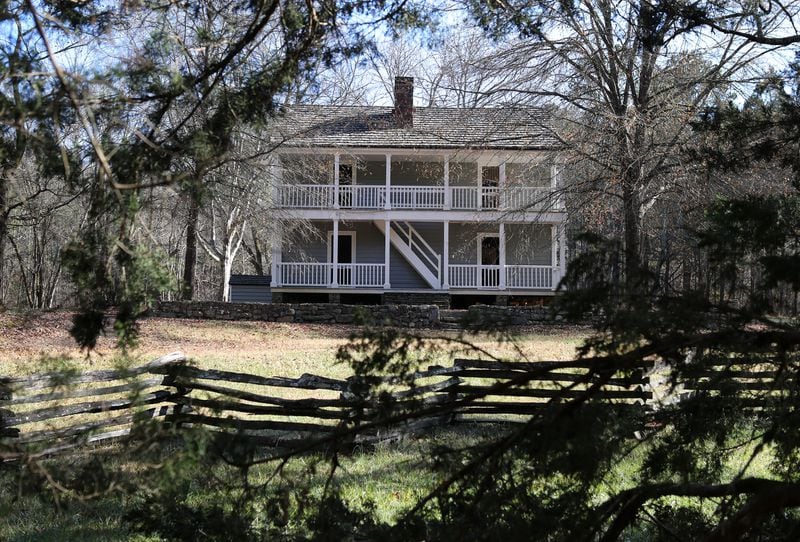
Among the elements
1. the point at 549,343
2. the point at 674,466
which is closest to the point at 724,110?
the point at 674,466

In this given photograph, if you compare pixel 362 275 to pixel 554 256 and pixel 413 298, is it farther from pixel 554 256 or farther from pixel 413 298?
pixel 554 256

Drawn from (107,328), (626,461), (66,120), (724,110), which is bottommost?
(626,461)

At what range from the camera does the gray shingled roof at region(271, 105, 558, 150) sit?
67.9 feet

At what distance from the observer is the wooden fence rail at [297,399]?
10.5 feet

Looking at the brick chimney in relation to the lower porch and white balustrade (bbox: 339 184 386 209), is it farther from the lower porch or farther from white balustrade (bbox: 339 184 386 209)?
the lower porch

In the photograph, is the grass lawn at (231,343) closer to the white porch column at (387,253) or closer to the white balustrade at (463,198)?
the white porch column at (387,253)

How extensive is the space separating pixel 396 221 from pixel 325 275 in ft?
10.7

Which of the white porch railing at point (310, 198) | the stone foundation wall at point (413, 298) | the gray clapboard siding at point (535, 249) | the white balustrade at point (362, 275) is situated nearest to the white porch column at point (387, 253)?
the white balustrade at point (362, 275)

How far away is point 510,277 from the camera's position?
2580cm

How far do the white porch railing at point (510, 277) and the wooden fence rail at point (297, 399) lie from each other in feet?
45.0

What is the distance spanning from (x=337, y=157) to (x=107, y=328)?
2175cm

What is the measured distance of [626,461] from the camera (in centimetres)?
814

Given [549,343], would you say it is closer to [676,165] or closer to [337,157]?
[676,165]

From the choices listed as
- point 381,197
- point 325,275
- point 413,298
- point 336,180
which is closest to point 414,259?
point 413,298
